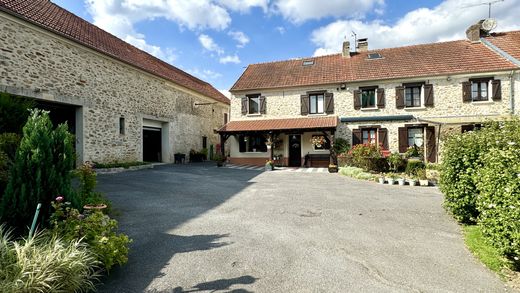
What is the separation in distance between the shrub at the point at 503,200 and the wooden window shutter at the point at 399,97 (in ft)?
42.5

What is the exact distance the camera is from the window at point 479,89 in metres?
14.5

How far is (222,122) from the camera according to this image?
25.1 meters

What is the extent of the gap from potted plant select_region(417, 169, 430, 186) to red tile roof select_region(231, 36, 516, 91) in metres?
7.34

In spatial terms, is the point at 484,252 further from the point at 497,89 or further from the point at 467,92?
the point at 497,89

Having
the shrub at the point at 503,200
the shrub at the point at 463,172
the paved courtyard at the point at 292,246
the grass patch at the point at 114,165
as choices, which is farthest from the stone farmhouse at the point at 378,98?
the shrub at the point at 503,200

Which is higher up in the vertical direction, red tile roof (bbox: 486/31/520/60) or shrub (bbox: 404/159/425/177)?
red tile roof (bbox: 486/31/520/60)

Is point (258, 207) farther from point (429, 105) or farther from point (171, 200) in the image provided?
point (429, 105)

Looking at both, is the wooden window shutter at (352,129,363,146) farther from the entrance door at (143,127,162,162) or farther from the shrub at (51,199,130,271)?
the shrub at (51,199,130,271)

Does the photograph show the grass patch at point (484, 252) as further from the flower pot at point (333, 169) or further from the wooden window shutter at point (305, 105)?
the wooden window shutter at point (305, 105)

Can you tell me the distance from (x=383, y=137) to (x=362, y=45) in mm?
7827

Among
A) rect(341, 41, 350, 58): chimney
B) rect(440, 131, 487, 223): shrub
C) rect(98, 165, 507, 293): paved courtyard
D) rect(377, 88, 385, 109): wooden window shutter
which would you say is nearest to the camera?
rect(98, 165, 507, 293): paved courtyard

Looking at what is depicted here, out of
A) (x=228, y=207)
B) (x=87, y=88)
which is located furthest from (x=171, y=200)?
(x=87, y=88)

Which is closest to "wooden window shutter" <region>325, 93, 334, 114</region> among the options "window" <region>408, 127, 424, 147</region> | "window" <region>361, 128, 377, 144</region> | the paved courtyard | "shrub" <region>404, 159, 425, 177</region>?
"window" <region>361, 128, 377, 144</region>

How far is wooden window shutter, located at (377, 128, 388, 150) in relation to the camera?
50.9 feet
